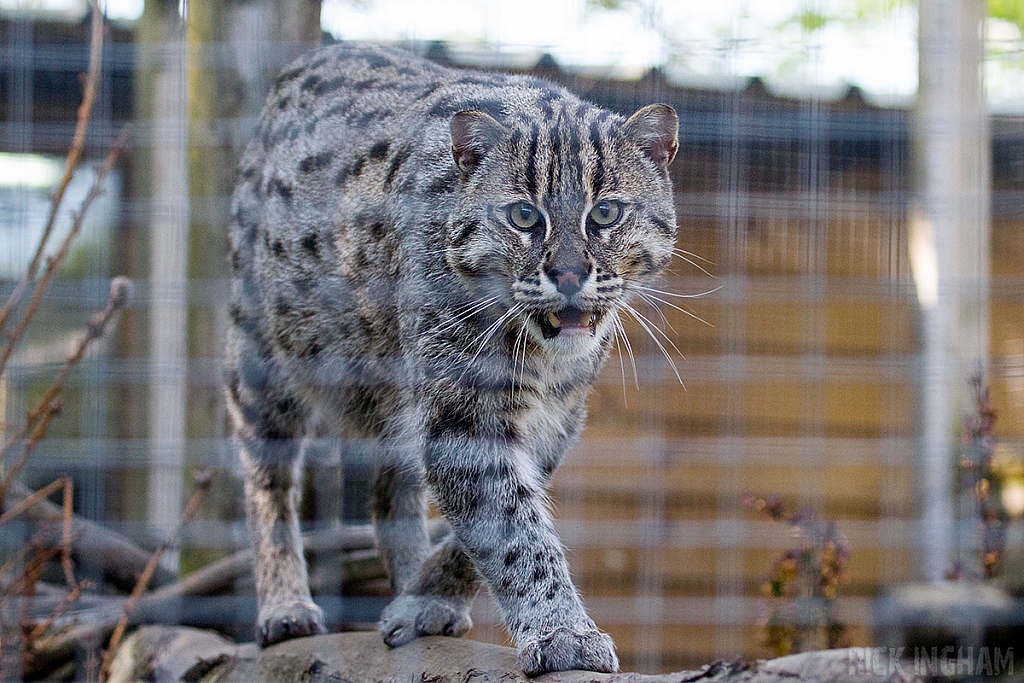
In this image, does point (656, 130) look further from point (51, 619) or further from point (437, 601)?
point (51, 619)

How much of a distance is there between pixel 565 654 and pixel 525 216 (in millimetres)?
1137

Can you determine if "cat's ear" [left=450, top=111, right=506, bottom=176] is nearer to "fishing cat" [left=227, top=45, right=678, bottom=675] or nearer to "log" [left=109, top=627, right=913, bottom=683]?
"fishing cat" [left=227, top=45, right=678, bottom=675]

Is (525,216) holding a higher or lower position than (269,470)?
higher

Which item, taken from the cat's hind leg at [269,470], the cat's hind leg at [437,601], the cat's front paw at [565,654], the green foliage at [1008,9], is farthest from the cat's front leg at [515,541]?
the green foliage at [1008,9]

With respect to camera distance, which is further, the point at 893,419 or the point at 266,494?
the point at 893,419

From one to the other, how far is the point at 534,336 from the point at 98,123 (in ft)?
12.0

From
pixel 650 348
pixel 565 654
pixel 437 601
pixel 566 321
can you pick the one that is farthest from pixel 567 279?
pixel 650 348

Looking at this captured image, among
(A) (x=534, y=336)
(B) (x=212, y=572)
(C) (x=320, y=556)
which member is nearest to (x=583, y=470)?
(C) (x=320, y=556)

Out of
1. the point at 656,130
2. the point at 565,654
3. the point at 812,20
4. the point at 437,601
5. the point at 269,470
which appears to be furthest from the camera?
the point at 812,20

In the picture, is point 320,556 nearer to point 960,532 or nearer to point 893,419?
point 960,532

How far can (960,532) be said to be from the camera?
4.50m

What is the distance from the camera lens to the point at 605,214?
268cm

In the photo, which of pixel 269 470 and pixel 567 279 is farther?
pixel 269 470

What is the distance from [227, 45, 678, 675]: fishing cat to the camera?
103 inches
